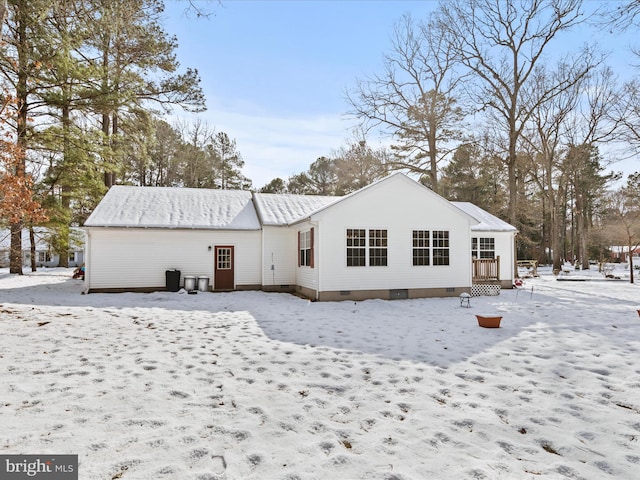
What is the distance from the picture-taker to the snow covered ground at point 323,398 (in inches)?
114

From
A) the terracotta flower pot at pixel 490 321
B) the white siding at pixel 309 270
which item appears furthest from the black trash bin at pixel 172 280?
the terracotta flower pot at pixel 490 321

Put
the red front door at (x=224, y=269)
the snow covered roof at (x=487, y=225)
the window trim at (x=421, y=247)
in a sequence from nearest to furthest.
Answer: the window trim at (x=421, y=247), the red front door at (x=224, y=269), the snow covered roof at (x=487, y=225)

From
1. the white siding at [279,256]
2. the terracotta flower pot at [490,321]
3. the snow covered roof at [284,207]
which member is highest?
the snow covered roof at [284,207]

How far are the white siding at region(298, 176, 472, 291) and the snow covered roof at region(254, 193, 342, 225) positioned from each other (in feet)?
8.74

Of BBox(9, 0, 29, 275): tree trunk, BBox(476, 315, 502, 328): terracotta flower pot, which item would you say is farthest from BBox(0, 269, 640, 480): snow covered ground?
BBox(9, 0, 29, 275): tree trunk

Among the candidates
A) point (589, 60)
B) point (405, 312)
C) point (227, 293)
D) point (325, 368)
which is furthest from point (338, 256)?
point (589, 60)

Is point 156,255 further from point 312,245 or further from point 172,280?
point 312,245

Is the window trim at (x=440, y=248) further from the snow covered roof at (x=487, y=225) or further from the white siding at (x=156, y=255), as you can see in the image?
the white siding at (x=156, y=255)

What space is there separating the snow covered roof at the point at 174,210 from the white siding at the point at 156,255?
327 mm

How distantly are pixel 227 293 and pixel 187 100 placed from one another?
517 inches

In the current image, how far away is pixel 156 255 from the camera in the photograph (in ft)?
47.8

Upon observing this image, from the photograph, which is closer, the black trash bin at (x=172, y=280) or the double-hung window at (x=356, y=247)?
the double-hung window at (x=356, y=247)

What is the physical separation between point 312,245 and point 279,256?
2.90 metres

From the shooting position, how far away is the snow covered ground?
2902 millimetres
